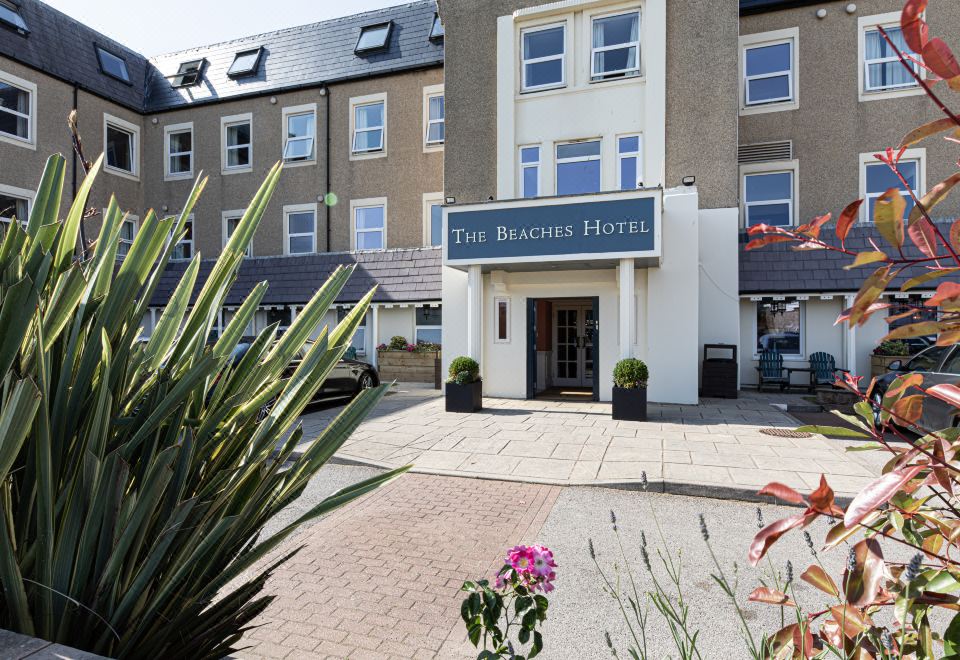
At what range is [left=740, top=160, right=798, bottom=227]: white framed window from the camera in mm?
13578

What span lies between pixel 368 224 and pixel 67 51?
10959 millimetres

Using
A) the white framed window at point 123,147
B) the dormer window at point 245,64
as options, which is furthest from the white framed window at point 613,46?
the white framed window at point 123,147

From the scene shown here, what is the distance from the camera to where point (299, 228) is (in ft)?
56.7

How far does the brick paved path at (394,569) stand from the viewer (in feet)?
9.13

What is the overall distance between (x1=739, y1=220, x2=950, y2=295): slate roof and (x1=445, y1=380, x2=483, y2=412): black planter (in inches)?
281

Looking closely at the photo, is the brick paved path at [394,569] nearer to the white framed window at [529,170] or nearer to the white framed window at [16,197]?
the white framed window at [529,170]

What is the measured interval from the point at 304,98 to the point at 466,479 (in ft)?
50.8

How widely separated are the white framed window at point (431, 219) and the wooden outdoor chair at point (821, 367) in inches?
404

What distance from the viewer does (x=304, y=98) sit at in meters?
17.1

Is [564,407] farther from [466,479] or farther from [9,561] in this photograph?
[9,561]

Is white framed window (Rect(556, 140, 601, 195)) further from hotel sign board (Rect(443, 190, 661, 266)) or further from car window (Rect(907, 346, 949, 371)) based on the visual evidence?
car window (Rect(907, 346, 949, 371))

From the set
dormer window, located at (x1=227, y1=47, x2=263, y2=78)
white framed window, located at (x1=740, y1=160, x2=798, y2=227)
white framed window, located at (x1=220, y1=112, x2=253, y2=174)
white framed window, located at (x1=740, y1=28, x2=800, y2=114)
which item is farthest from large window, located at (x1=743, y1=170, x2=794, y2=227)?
dormer window, located at (x1=227, y1=47, x2=263, y2=78)

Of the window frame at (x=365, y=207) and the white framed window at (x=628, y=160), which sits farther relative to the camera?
the window frame at (x=365, y=207)

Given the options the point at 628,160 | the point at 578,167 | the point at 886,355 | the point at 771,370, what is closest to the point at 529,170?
the point at 578,167
